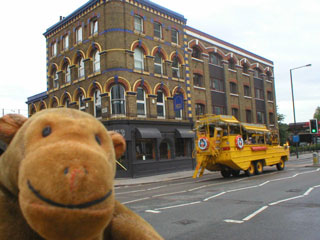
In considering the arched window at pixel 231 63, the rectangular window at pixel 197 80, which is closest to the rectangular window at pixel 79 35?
the rectangular window at pixel 197 80

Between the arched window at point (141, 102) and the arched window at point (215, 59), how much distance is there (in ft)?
31.6

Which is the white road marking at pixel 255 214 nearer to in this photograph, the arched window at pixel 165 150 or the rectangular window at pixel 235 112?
→ the arched window at pixel 165 150

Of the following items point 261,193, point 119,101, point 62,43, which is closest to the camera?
point 261,193

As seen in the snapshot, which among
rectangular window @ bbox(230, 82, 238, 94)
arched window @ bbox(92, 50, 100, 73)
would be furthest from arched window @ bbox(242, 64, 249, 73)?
arched window @ bbox(92, 50, 100, 73)

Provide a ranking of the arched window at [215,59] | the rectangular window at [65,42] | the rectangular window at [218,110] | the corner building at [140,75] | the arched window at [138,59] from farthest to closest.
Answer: the arched window at [215,59] → the rectangular window at [218,110] → the rectangular window at [65,42] → the arched window at [138,59] → the corner building at [140,75]

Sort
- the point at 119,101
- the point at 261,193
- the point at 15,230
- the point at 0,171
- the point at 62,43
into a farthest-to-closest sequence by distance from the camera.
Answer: the point at 62,43 → the point at 119,101 → the point at 261,193 → the point at 0,171 → the point at 15,230

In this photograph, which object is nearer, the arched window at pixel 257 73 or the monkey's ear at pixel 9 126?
the monkey's ear at pixel 9 126

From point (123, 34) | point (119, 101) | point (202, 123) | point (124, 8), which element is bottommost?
point (202, 123)

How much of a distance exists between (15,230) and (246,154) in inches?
626

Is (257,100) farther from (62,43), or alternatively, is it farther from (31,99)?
(31,99)

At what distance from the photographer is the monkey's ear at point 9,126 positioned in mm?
1952

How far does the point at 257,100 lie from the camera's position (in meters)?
34.2

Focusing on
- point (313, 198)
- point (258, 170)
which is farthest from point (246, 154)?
point (313, 198)

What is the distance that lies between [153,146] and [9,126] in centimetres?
2017
